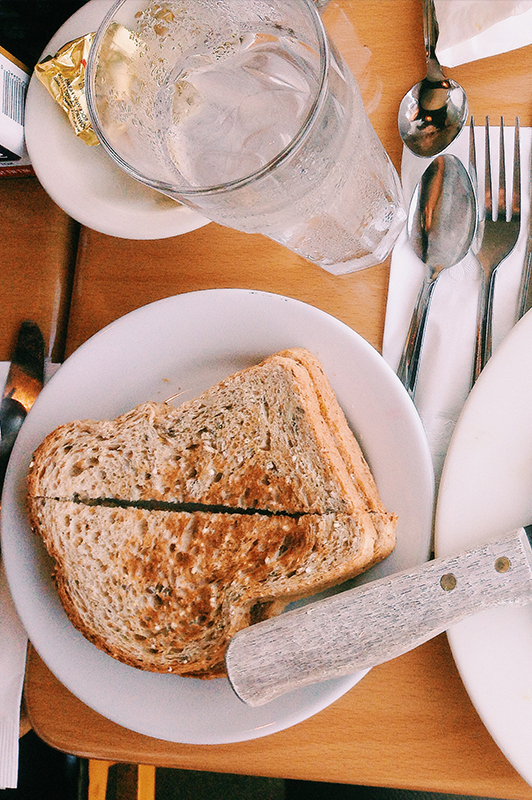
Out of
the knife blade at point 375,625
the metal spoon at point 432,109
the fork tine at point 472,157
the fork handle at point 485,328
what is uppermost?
the metal spoon at point 432,109

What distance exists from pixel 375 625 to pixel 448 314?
1.14 ft

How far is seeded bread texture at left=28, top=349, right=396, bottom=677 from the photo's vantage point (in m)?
0.64

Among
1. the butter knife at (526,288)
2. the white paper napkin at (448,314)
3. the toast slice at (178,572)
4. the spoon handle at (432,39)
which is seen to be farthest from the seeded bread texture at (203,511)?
the spoon handle at (432,39)

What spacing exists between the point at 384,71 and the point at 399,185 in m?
0.15

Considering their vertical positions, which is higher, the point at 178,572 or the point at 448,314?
the point at 448,314

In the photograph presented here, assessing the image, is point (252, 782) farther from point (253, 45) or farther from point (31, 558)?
point (253, 45)

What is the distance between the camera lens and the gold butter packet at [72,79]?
68cm

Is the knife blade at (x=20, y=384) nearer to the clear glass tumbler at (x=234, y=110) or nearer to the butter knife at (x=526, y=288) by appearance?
the clear glass tumbler at (x=234, y=110)

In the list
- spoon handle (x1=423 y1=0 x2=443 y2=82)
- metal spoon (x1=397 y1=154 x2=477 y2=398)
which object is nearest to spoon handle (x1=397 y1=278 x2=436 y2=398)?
metal spoon (x1=397 y1=154 x2=477 y2=398)

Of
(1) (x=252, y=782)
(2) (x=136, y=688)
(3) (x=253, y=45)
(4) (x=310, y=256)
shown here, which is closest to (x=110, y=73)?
(3) (x=253, y=45)

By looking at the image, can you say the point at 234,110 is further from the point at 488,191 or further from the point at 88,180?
the point at 488,191

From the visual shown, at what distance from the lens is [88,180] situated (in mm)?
691

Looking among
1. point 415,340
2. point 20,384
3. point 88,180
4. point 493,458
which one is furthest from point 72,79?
point 493,458

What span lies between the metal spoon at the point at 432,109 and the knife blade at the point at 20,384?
507 millimetres
